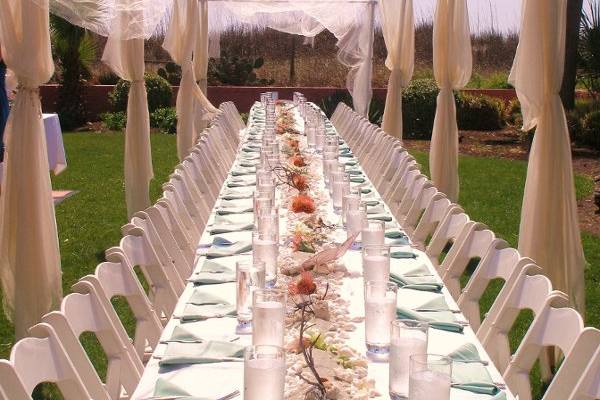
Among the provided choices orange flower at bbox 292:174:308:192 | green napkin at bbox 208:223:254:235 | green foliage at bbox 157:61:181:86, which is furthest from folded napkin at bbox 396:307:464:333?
green foliage at bbox 157:61:181:86

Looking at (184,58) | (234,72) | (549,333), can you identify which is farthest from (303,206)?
(234,72)

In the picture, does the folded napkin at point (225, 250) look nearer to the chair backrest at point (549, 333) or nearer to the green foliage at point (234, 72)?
the chair backrest at point (549, 333)

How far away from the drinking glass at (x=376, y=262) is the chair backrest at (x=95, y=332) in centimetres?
97

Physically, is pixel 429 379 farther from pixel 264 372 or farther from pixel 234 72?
pixel 234 72

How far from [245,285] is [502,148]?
14.0 metres

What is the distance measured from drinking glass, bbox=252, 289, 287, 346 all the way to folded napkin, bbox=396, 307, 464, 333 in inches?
28.9

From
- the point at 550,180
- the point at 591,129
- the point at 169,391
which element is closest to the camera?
the point at 169,391

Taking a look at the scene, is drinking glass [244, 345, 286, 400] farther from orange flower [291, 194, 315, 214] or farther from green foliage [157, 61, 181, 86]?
green foliage [157, 61, 181, 86]

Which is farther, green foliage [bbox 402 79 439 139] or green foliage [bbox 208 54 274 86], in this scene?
green foliage [bbox 208 54 274 86]

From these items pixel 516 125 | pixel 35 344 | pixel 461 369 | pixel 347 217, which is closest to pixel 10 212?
pixel 347 217

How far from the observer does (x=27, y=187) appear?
531 cm

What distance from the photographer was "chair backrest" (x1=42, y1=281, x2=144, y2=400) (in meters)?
2.92

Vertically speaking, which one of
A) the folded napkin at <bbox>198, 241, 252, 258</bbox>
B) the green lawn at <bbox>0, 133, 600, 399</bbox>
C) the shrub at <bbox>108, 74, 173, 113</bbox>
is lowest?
the green lawn at <bbox>0, 133, 600, 399</bbox>

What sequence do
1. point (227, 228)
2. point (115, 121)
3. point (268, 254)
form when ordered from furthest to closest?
1. point (115, 121)
2. point (227, 228)
3. point (268, 254)
